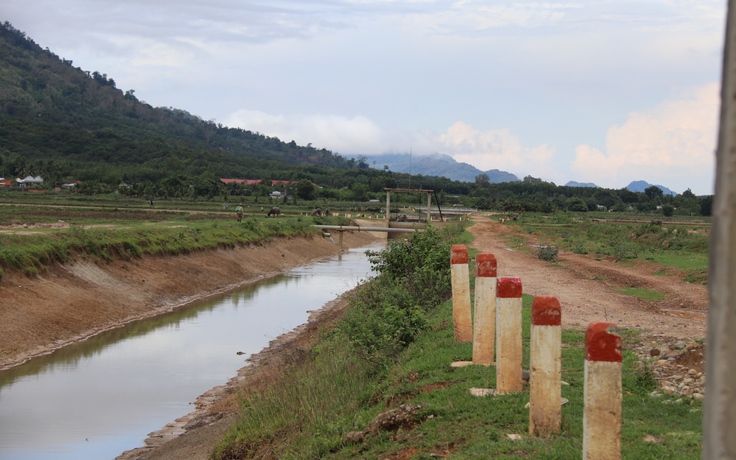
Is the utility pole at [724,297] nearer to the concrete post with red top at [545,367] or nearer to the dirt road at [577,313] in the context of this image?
the concrete post with red top at [545,367]

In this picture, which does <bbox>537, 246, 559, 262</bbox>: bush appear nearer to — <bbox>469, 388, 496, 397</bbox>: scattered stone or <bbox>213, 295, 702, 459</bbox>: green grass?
<bbox>213, 295, 702, 459</bbox>: green grass

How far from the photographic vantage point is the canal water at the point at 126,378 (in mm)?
12609

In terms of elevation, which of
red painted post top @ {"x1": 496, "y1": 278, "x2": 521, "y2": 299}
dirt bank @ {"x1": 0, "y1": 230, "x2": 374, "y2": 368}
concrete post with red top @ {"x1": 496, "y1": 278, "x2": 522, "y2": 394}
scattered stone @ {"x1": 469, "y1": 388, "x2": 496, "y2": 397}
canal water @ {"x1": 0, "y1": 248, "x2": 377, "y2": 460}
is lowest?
canal water @ {"x1": 0, "y1": 248, "x2": 377, "y2": 460}

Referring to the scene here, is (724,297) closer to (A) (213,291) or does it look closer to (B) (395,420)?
(B) (395,420)

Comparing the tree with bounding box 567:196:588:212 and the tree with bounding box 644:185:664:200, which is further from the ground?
the tree with bounding box 644:185:664:200

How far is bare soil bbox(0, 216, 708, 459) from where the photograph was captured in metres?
11.9

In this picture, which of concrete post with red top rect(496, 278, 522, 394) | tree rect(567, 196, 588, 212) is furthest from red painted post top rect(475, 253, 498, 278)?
tree rect(567, 196, 588, 212)

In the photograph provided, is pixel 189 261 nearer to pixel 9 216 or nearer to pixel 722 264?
pixel 9 216

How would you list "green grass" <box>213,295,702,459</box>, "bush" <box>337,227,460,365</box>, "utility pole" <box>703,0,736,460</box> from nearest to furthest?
1. "utility pole" <box>703,0,736,460</box>
2. "green grass" <box>213,295,702,459</box>
3. "bush" <box>337,227,460,365</box>

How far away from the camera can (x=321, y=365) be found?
11.0 metres

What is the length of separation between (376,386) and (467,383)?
78.0 inches

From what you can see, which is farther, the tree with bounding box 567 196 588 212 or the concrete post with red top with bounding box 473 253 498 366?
the tree with bounding box 567 196 588 212

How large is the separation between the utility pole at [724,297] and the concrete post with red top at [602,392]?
7.65 ft

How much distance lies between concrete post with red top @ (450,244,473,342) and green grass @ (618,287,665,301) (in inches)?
260
